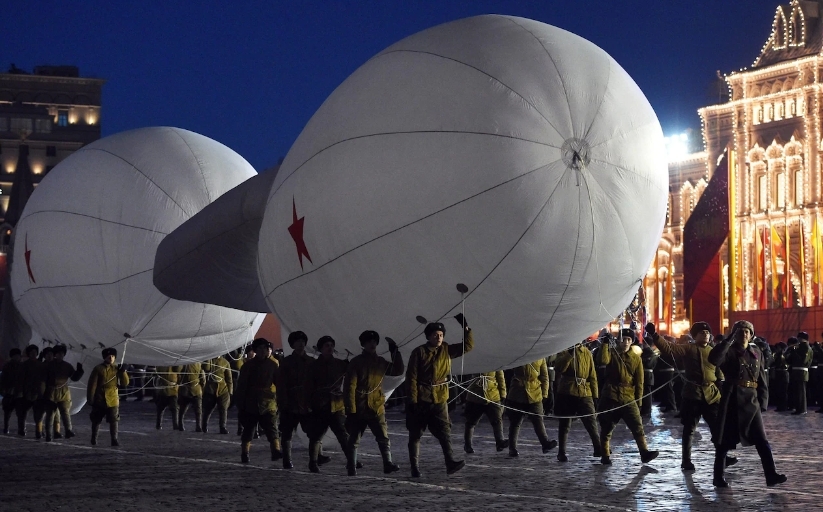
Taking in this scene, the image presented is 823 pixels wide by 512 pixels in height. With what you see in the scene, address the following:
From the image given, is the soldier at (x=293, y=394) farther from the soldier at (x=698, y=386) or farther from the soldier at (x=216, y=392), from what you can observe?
the soldier at (x=216, y=392)

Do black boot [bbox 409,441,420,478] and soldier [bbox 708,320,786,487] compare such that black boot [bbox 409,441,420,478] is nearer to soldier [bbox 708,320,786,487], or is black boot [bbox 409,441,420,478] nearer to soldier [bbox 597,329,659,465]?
soldier [bbox 597,329,659,465]

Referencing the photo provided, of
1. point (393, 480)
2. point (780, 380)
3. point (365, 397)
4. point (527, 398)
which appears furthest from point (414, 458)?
point (780, 380)

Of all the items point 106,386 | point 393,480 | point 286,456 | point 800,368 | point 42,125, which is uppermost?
point 42,125

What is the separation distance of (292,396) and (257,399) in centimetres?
109

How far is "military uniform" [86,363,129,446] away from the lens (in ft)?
53.8

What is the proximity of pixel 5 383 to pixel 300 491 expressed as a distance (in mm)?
10042

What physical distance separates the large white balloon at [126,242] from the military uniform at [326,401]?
3.49m

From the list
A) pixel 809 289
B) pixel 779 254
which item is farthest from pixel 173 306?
pixel 809 289

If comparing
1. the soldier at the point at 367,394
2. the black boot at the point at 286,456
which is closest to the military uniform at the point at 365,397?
the soldier at the point at 367,394

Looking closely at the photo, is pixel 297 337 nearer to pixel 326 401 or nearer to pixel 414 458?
pixel 326 401

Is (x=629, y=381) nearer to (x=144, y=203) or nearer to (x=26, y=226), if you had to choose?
(x=144, y=203)

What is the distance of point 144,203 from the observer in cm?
1536

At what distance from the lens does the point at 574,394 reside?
1377 cm

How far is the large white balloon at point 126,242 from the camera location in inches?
603
